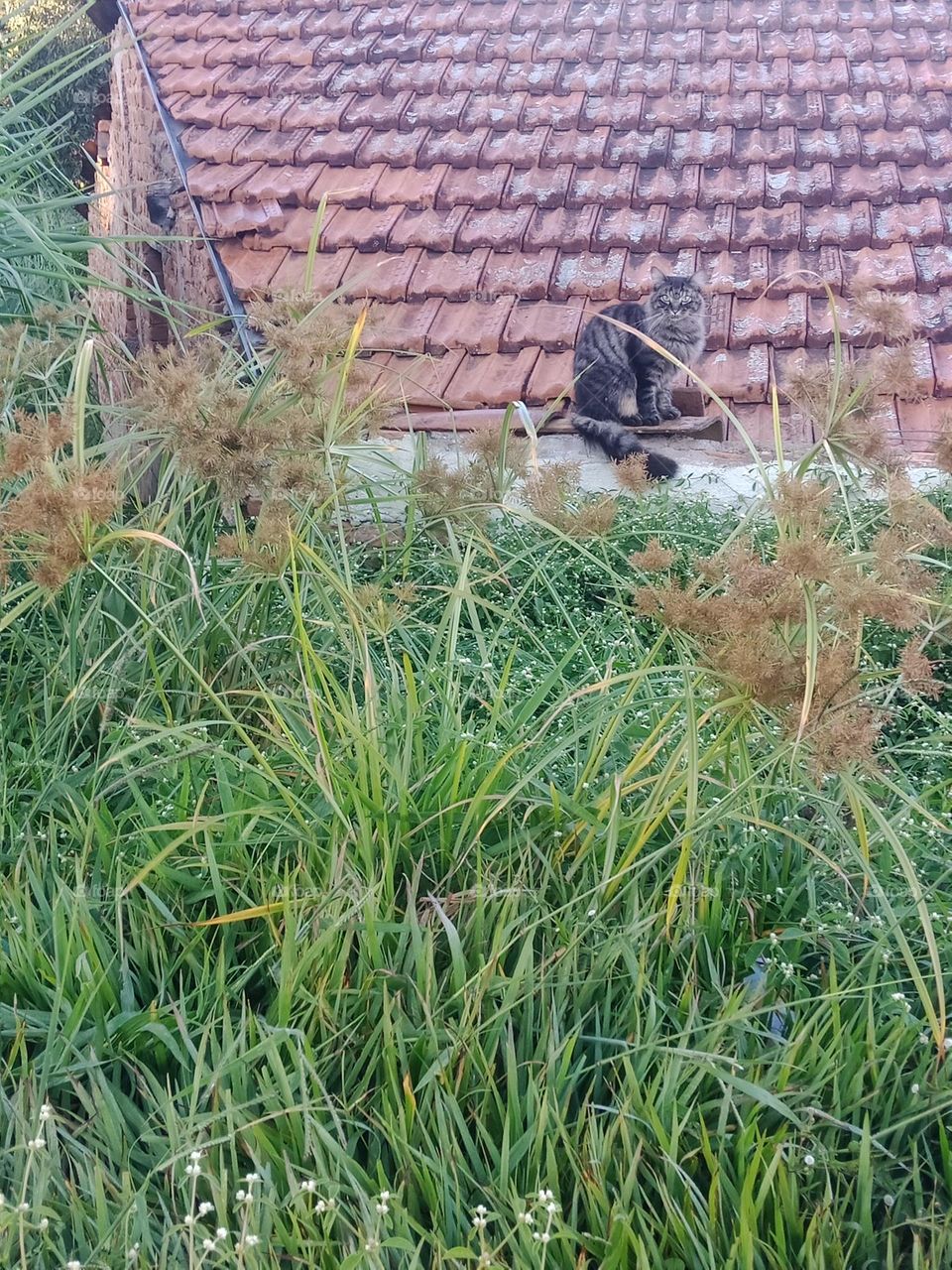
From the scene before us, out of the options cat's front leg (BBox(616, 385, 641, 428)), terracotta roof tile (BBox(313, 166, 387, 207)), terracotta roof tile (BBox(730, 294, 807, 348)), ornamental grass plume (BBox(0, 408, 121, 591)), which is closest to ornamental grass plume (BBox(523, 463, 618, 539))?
ornamental grass plume (BBox(0, 408, 121, 591))

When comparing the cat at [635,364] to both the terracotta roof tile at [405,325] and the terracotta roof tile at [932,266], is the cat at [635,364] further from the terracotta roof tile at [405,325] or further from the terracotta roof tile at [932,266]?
the terracotta roof tile at [932,266]

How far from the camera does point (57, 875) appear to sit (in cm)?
237

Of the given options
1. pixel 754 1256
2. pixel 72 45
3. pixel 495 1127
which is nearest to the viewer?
pixel 754 1256

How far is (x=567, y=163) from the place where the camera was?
563 cm

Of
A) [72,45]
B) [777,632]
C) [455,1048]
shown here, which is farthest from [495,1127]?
[72,45]

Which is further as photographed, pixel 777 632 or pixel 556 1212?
pixel 777 632

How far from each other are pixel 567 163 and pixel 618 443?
1.70 meters

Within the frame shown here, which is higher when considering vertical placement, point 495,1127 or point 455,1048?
point 455,1048

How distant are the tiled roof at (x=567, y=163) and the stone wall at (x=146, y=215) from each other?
154 millimetres

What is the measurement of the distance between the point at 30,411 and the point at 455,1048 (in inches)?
97.4

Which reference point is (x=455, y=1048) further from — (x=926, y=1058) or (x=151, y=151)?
(x=151, y=151)

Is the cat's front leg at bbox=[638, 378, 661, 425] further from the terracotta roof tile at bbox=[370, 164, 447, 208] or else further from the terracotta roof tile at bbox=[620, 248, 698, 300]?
the terracotta roof tile at bbox=[370, 164, 447, 208]

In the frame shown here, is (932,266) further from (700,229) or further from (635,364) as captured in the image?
(635,364)

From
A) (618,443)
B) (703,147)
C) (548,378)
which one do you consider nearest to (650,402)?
(618,443)
